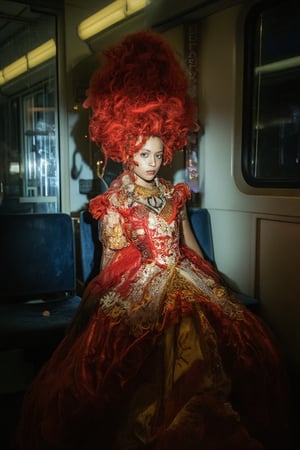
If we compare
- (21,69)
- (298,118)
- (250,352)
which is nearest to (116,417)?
(250,352)

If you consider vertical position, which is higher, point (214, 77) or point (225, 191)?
point (214, 77)

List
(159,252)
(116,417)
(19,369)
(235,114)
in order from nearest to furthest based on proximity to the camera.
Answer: (116,417)
(159,252)
(19,369)
(235,114)

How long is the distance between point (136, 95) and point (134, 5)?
1220 mm

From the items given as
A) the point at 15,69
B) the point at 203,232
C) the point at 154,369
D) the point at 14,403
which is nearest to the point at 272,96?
the point at 203,232

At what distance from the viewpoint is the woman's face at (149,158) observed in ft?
7.41

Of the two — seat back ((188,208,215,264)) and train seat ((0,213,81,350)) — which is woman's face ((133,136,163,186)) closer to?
train seat ((0,213,81,350))

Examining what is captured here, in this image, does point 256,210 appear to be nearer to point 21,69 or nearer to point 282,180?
point 282,180

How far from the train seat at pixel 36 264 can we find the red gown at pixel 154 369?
2.21 feet

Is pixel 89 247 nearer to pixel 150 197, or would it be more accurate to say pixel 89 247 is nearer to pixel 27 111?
pixel 150 197

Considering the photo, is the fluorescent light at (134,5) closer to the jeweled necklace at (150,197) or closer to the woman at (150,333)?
the woman at (150,333)

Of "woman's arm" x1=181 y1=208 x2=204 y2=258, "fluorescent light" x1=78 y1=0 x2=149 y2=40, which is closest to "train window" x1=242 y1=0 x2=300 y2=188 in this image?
"woman's arm" x1=181 y1=208 x2=204 y2=258

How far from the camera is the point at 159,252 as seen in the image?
7.37 ft

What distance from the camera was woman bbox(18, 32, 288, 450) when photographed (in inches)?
68.4

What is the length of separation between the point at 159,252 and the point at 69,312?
0.75 metres
